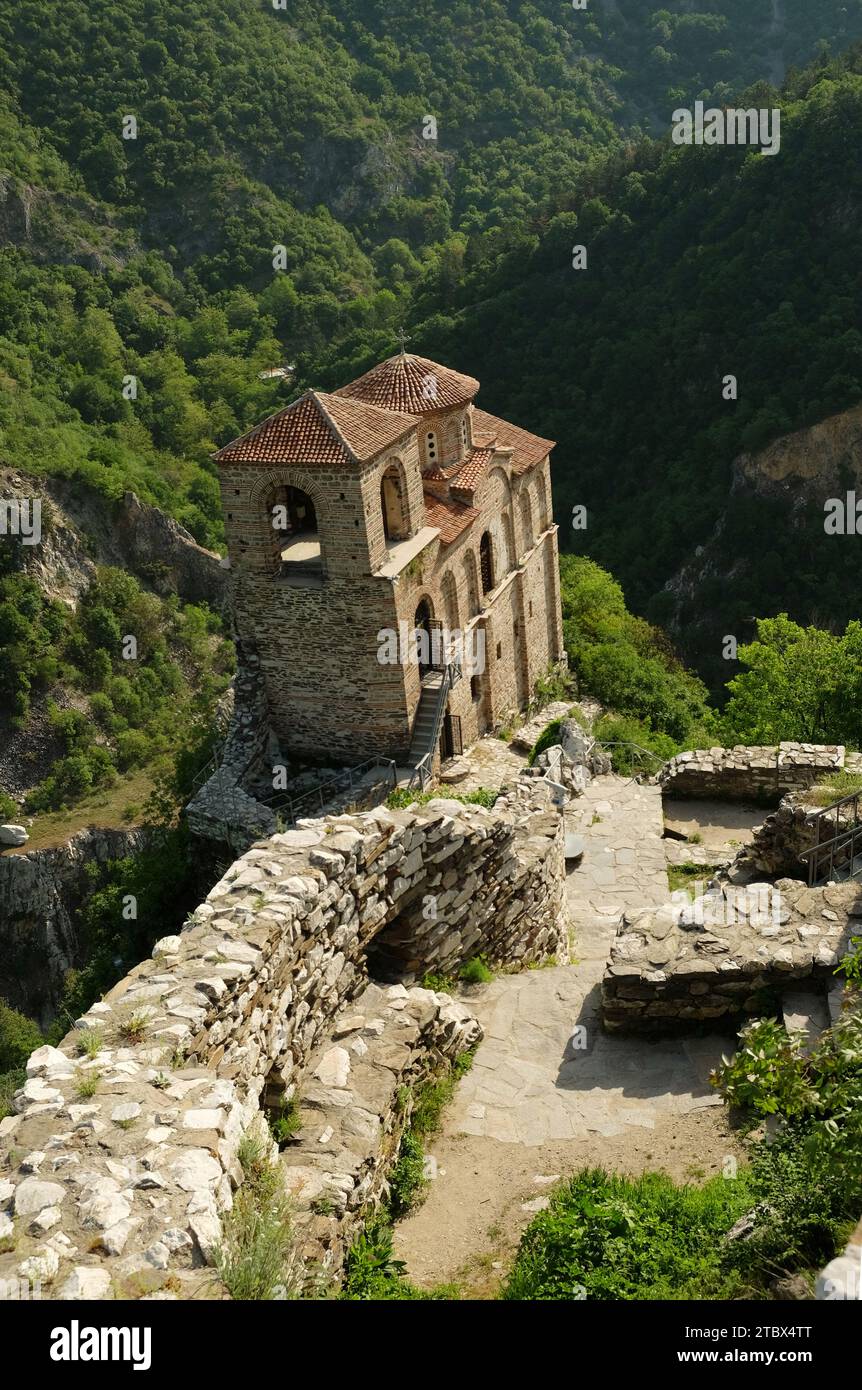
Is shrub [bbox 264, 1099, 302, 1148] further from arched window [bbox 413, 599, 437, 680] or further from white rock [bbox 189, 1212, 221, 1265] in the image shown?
arched window [bbox 413, 599, 437, 680]

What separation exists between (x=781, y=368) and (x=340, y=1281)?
1674 inches

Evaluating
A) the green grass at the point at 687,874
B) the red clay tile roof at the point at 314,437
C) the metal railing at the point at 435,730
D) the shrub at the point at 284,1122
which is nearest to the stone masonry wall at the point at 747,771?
the green grass at the point at 687,874

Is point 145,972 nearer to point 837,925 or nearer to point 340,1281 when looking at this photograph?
point 340,1281

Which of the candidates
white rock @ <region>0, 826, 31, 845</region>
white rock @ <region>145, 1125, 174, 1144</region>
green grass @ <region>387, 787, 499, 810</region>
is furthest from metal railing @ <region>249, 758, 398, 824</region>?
white rock @ <region>0, 826, 31, 845</region>

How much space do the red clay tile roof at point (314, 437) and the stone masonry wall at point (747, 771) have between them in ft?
21.5

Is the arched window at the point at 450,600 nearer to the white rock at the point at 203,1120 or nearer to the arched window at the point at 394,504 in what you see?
the arched window at the point at 394,504

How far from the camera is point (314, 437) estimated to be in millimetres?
18688

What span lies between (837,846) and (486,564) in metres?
13.8

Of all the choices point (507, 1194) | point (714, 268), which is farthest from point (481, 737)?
point (714, 268)

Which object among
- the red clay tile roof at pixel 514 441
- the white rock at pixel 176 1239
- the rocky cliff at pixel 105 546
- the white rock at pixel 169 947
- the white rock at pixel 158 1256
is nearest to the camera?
the white rock at pixel 158 1256

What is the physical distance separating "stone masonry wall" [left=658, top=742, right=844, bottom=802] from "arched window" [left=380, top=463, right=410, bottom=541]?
20.4ft

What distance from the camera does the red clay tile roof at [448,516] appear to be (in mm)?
21516

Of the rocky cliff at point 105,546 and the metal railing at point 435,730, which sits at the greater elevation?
the metal railing at point 435,730

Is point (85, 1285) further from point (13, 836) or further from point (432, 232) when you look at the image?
point (432, 232)
